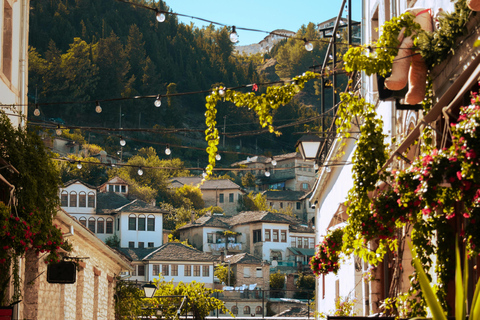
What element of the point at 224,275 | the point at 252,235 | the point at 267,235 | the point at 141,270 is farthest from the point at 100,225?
the point at 267,235

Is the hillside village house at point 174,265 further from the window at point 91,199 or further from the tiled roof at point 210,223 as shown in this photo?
the tiled roof at point 210,223

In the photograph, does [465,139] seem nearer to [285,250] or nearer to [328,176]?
[328,176]

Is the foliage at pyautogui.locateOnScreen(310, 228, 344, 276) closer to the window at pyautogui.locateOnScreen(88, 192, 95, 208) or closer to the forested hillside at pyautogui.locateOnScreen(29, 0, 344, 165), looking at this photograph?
the window at pyautogui.locateOnScreen(88, 192, 95, 208)

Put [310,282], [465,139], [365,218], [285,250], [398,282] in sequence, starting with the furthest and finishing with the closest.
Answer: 1. [285,250]
2. [310,282]
3. [398,282]
4. [365,218]
5. [465,139]

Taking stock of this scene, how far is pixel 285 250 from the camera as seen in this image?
82438 mm

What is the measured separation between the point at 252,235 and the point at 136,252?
19936mm

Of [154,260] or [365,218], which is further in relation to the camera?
[154,260]

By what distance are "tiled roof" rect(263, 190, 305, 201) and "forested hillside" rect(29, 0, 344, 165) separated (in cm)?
1074

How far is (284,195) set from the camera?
111 m

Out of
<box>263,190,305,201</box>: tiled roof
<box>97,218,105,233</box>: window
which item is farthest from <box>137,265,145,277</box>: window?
<box>263,190,305,201</box>: tiled roof

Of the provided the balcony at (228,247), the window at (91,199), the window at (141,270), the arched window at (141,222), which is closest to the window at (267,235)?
the balcony at (228,247)

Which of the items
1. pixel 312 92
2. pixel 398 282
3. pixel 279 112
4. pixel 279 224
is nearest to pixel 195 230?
pixel 279 224

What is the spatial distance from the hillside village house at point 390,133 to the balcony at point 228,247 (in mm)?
62355

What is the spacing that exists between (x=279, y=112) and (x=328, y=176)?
12103 cm
